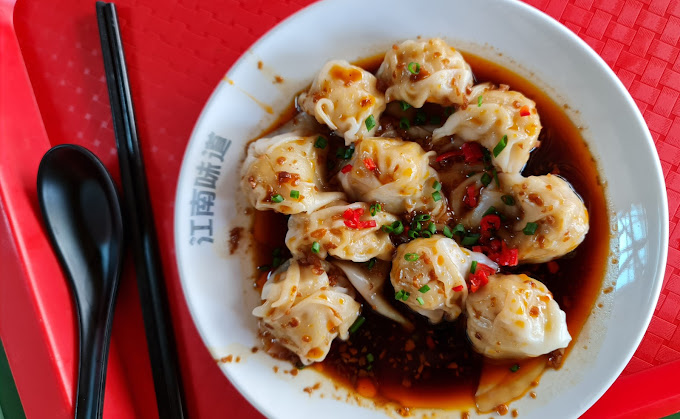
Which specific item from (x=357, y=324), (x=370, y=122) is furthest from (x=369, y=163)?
(x=357, y=324)

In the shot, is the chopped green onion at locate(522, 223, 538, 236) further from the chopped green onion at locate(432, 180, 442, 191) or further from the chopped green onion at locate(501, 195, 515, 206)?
the chopped green onion at locate(432, 180, 442, 191)

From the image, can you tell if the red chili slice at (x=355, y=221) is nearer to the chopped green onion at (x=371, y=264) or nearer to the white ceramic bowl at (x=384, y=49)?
the chopped green onion at (x=371, y=264)

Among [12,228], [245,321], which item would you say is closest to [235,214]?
[245,321]

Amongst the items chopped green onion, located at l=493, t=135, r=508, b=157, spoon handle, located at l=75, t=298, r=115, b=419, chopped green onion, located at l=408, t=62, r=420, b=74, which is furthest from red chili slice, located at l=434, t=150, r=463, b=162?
spoon handle, located at l=75, t=298, r=115, b=419

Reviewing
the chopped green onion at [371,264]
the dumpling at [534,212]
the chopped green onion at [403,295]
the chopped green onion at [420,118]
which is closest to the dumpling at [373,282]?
the chopped green onion at [371,264]

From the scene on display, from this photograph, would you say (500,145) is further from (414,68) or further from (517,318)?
(517,318)

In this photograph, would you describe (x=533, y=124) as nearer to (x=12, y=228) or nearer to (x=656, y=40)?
(x=656, y=40)
